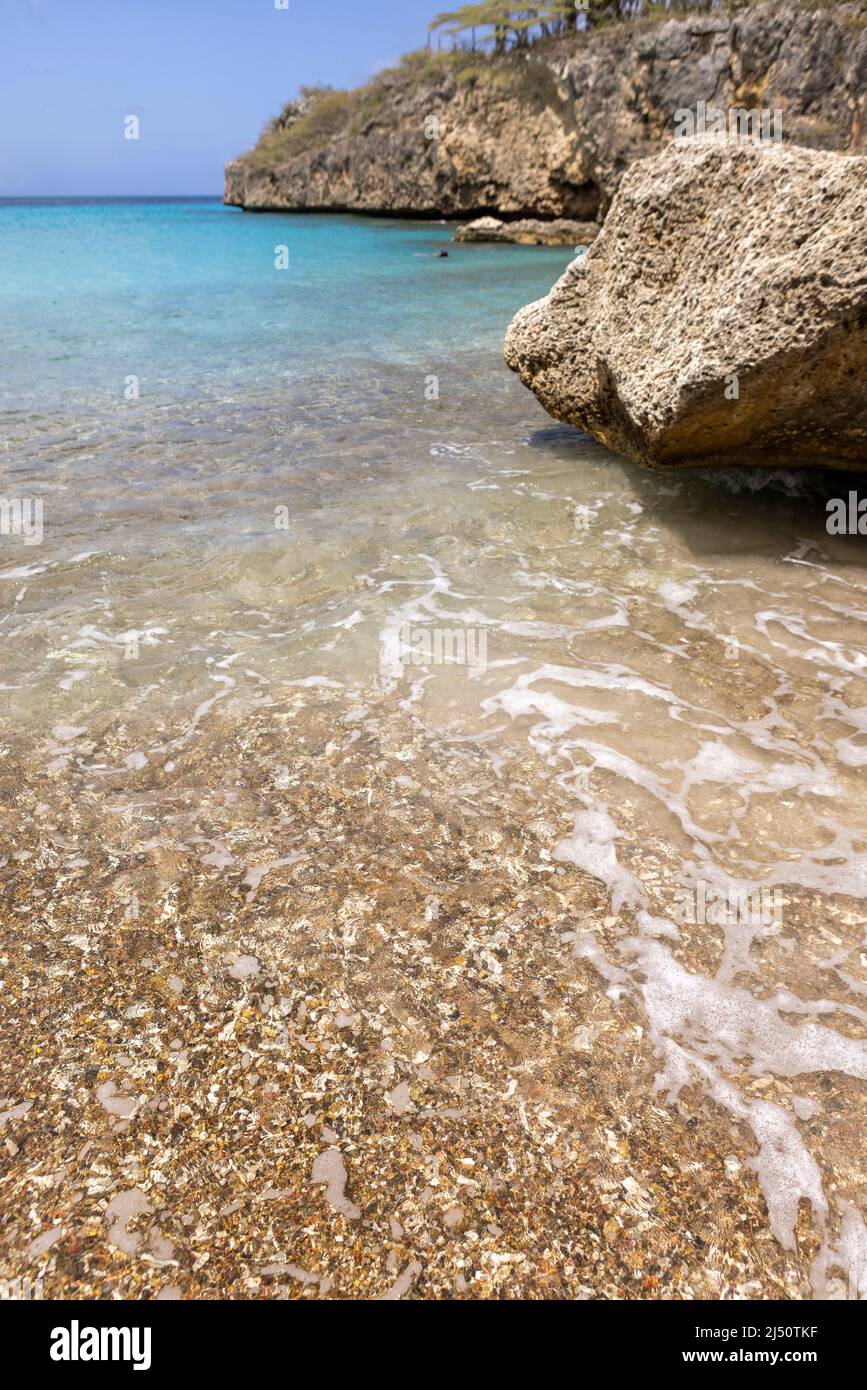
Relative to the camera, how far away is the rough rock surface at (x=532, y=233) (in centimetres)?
3834

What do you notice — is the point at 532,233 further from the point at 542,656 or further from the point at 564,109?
the point at 542,656

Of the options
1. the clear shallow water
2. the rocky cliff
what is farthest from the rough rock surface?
the clear shallow water

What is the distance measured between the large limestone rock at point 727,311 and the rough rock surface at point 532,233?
3640cm

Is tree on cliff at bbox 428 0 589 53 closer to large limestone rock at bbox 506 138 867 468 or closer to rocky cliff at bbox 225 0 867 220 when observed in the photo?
rocky cliff at bbox 225 0 867 220

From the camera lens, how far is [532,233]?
1543 inches

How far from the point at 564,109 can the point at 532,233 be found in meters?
9.11

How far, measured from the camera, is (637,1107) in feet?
7.42

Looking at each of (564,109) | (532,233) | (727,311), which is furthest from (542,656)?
(564,109)

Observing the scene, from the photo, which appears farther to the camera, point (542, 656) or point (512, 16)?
point (512, 16)

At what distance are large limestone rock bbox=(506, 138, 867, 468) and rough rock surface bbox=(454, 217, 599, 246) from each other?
36.4 m

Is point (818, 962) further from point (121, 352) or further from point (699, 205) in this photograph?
point (121, 352)

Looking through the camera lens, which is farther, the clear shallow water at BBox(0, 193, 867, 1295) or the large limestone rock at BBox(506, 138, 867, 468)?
the large limestone rock at BBox(506, 138, 867, 468)

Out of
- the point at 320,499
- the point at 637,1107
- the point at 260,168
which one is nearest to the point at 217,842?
the point at 637,1107

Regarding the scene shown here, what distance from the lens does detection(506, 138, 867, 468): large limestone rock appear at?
4.61 m
